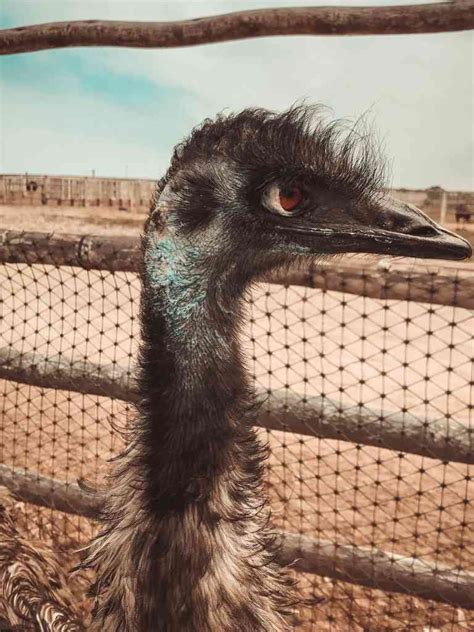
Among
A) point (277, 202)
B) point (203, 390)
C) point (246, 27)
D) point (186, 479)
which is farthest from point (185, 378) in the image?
point (246, 27)

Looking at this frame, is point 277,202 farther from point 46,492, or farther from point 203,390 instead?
point 46,492

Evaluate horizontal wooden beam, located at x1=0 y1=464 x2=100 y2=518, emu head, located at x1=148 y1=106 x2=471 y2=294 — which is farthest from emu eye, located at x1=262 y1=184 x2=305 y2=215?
horizontal wooden beam, located at x1=0 y1=464 x2=100 y2=518

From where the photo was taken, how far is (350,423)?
214 cm

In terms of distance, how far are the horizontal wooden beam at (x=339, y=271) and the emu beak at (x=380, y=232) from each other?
0.47 meters

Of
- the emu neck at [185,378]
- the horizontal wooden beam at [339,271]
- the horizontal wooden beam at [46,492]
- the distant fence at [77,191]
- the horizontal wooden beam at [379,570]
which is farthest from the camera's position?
the distant fence at [77,191]

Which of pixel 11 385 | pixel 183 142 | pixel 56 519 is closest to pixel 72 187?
pixel 11 385

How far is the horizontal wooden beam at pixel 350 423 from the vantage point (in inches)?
79.7

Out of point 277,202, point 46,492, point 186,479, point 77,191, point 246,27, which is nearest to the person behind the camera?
point 186,479

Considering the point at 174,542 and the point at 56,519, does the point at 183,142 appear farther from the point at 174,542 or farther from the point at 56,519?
the point at 56,519

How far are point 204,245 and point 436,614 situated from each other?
181cm

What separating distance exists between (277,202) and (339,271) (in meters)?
0.89

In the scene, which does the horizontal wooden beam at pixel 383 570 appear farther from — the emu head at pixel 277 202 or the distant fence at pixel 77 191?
the distant fence at pixel 77 191

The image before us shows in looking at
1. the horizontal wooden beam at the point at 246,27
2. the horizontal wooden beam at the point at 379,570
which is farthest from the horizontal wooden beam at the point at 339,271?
the horizontal wooden beam at the point at 379,570

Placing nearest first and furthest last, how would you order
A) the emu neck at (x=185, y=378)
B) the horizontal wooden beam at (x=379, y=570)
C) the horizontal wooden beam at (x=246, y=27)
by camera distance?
the emu neck at (x=185, y=378), the horizontal wooden beam at (x=246, y=27), the horizontal wooden beam at (x=379, y=570)
